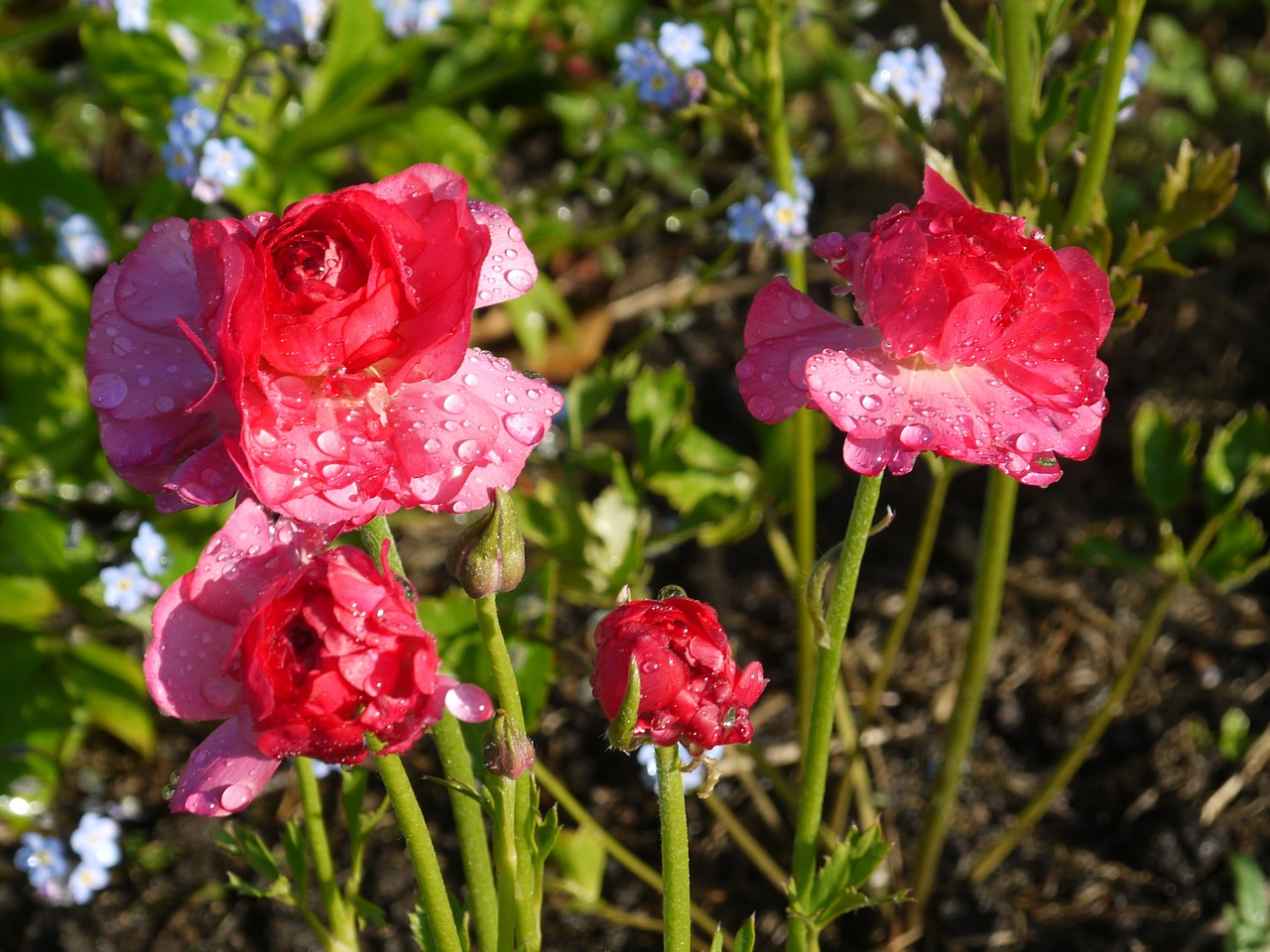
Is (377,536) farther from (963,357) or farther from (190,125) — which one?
(190,125)

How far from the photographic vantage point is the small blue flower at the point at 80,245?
2.28 meters

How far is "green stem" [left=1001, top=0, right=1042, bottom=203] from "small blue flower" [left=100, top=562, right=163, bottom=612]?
1.32 meters

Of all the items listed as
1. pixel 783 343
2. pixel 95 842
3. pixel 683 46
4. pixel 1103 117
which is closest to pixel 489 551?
pixel 783 343

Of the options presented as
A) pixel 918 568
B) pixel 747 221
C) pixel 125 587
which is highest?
pixel 747 221

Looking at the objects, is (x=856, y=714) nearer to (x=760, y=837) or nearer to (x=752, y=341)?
(x=760, y=837)

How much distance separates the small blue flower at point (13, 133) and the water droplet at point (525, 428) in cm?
173

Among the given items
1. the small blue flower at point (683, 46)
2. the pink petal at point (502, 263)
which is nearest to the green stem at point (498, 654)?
the pink petal at point (502, 263)

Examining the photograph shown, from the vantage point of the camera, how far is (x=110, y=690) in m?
2.21

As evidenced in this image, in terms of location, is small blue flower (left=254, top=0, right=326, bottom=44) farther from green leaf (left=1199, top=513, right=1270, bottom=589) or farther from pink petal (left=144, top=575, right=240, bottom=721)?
green leaf (left=1199, top=513, right=1270, bottom=589)

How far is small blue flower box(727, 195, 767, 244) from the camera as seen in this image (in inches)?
81.3

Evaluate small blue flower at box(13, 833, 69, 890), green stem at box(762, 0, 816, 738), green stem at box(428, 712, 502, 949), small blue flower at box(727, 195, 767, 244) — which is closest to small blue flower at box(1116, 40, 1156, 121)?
green stem at box(762, 0, 816, 738)

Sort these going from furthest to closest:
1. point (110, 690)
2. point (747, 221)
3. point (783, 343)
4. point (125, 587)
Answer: point (110, 690)
point (747, 221)
point (125, 587)
point (783, 343)

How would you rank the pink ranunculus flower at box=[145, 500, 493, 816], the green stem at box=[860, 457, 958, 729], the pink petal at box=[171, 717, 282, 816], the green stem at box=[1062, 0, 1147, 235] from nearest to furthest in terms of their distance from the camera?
the pink ranunculus flower at box=[145, 500, 493, 816]
the pink petal at box=[171, 717, 282, 816]
the green stem at box=[1062, 0, 1147, 235]
the green stem at box=[860, 457, 958, 729]

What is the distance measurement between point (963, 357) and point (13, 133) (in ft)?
6.32
